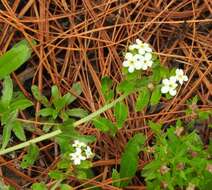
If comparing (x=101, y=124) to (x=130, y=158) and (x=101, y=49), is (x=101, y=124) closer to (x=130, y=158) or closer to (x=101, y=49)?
(x=130, y=158)

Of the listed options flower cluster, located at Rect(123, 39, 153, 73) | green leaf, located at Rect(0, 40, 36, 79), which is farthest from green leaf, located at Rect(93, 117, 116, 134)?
green leaf, located at Rect(0, 40, 36, 79)

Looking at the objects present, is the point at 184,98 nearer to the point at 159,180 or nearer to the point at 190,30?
the point at 190,30

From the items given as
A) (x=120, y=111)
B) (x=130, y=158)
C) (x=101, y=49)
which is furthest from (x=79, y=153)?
(x=101, y=49)

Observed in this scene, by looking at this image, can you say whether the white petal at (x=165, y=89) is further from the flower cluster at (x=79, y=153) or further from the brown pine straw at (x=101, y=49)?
the brown pine straw at (x=101, y=49)

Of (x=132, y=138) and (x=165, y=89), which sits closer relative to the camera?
(x=165, y=89)

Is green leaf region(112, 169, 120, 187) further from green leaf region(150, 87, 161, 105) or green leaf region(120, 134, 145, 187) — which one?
green leaf region(150, 87, 161, 105)

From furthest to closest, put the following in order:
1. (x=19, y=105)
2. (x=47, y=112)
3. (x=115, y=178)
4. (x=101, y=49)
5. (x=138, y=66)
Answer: (x=101, y=49) → (x=47, y=112) → (x=115, y=178) → (x=19, y=105) → (x=138, y=66)
